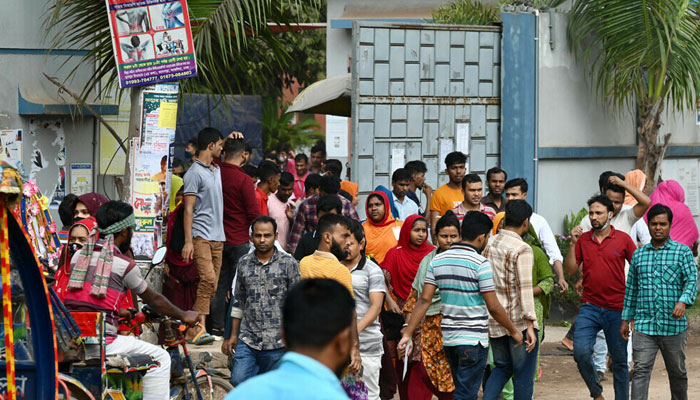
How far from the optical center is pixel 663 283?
7.70m

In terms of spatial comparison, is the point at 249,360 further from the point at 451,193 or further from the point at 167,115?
the point at 451,193

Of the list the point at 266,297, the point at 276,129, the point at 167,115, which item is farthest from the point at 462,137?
the point at 276,129

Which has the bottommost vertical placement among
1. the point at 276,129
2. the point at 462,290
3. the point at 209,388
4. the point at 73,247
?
the point at 209,388

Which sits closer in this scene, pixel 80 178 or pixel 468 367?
pixel 468 367

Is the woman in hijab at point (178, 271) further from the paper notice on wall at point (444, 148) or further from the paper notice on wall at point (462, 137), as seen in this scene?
the paper notice on wall at point (462, 137)

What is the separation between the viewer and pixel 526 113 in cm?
1262

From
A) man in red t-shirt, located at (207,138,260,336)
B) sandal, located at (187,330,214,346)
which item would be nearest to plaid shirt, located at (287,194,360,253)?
man in red t-shirt, located at (207,138,260,336)

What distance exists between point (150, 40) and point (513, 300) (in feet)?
12.3

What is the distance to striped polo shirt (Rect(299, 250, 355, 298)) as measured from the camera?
22.0ft

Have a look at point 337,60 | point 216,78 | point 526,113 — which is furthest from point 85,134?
point 337,60

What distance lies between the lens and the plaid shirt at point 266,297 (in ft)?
22.5

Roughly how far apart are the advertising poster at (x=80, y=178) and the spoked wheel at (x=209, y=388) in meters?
5.02

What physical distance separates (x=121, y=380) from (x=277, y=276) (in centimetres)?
118

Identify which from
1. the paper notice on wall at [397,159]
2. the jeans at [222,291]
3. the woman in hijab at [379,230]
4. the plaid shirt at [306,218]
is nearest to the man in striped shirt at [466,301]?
the woman in hijab at [379,230]
